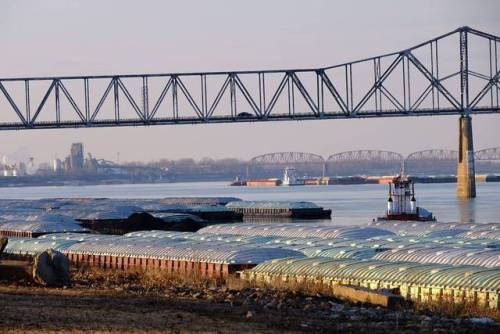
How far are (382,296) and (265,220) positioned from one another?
72.5 metres

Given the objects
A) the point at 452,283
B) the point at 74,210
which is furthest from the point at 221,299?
the point at 74,210

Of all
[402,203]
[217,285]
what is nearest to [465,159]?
[402,203]

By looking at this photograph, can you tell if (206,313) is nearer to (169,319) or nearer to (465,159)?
(169,319)

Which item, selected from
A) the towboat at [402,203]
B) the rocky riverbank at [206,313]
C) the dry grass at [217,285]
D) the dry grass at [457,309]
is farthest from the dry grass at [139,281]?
the towboat at [402,203]

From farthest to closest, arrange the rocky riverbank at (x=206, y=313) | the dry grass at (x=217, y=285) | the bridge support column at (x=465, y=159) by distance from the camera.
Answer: the bridge support column at (x=465, y=159), the dry grass at (x=217, y=285), the rocky riverbank at (x=206, y=313)

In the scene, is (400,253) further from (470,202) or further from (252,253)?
(470,202)

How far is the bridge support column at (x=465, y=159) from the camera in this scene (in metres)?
124

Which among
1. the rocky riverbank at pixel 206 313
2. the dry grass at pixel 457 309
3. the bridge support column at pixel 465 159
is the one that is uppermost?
the bridge support column at pixel 465 159

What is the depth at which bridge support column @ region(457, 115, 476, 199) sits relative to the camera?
124 meters

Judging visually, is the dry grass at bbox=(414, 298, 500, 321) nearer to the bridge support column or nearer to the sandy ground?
the sandy ground

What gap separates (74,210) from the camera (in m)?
94.1

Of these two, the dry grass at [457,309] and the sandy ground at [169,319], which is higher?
the sandy ground at [169,319]

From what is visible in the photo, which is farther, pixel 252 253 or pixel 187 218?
pixel 187 218

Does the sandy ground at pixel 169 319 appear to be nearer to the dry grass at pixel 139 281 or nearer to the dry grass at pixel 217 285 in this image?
the dry grass at pixel 217 285
